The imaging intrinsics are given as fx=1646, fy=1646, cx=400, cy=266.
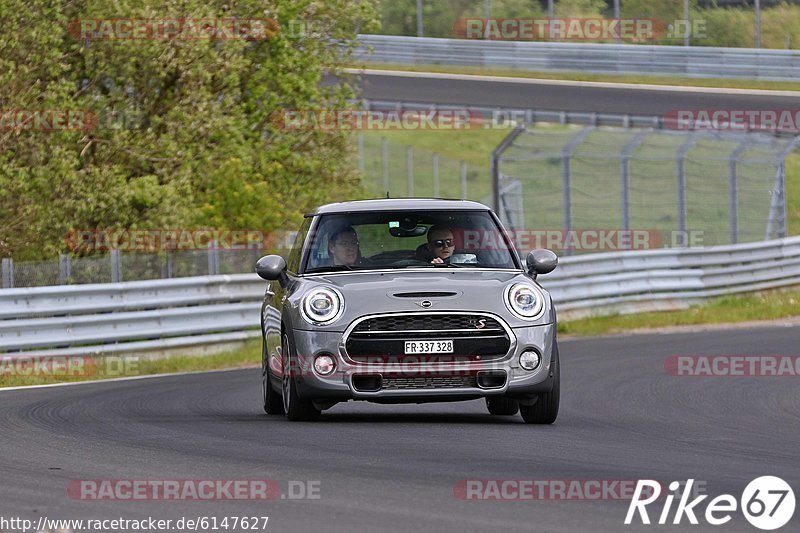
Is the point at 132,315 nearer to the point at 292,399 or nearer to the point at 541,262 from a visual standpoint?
the point at 292,399

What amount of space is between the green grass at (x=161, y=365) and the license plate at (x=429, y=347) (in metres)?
7.24

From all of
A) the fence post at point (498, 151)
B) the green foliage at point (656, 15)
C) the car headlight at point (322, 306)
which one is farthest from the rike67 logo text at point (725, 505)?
the green foliage at point (656, 15)

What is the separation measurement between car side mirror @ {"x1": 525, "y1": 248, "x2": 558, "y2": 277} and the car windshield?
0.38 feet

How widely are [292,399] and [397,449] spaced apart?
1.84 meters

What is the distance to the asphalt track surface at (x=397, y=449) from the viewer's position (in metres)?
7.10

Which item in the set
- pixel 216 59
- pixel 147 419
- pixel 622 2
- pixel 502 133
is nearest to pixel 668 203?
pixel 502 133

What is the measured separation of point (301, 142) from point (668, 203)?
16894 millimetres

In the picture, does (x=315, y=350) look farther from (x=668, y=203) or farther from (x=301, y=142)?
(x=668, y=203)

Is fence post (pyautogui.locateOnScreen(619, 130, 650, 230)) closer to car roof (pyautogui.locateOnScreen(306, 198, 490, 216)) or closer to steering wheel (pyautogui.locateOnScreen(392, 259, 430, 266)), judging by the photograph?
car roof (pyautogui.locateOnScreen(306, 198, 490, 216))

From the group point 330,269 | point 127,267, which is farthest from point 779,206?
point 330,269

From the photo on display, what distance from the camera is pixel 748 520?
674 centimetres

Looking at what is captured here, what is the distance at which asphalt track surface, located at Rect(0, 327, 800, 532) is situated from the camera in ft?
23.3

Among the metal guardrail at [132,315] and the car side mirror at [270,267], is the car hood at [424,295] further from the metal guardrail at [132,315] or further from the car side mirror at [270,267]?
the metal guardrail at [132,315]

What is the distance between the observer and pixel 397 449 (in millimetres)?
9266
